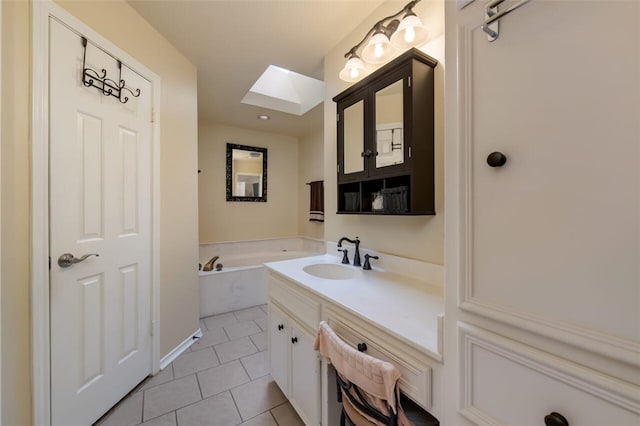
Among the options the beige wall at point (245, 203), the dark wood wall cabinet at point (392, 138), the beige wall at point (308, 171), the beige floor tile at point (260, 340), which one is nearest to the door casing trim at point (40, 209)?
the beige floor tile at point (260, 340)

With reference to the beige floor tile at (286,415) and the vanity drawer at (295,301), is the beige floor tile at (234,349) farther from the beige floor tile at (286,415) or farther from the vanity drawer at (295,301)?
the vanity drawer at (295,301)

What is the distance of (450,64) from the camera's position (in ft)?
2.24

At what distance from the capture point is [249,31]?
1838 mm

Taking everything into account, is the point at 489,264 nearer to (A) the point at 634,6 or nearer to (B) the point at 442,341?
(B) the point at 442,341

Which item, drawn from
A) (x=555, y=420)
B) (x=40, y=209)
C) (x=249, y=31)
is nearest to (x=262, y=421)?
(x=555, y=420)

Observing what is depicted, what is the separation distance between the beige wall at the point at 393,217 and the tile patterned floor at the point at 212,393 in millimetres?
1143

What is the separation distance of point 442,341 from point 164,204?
2010mm

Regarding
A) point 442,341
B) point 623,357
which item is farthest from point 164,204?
point 623,357

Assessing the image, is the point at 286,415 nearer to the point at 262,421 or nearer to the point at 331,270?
the point at 262,421

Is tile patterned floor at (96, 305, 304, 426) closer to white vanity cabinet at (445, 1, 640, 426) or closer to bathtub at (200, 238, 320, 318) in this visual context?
bathtub at (200, 238, 320, 318)

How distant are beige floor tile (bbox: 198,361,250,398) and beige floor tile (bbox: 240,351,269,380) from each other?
0.04m

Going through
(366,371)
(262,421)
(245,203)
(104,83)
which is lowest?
(262,421)

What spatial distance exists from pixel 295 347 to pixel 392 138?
4.18ft

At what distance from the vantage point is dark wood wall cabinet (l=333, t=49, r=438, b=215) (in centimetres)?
130
